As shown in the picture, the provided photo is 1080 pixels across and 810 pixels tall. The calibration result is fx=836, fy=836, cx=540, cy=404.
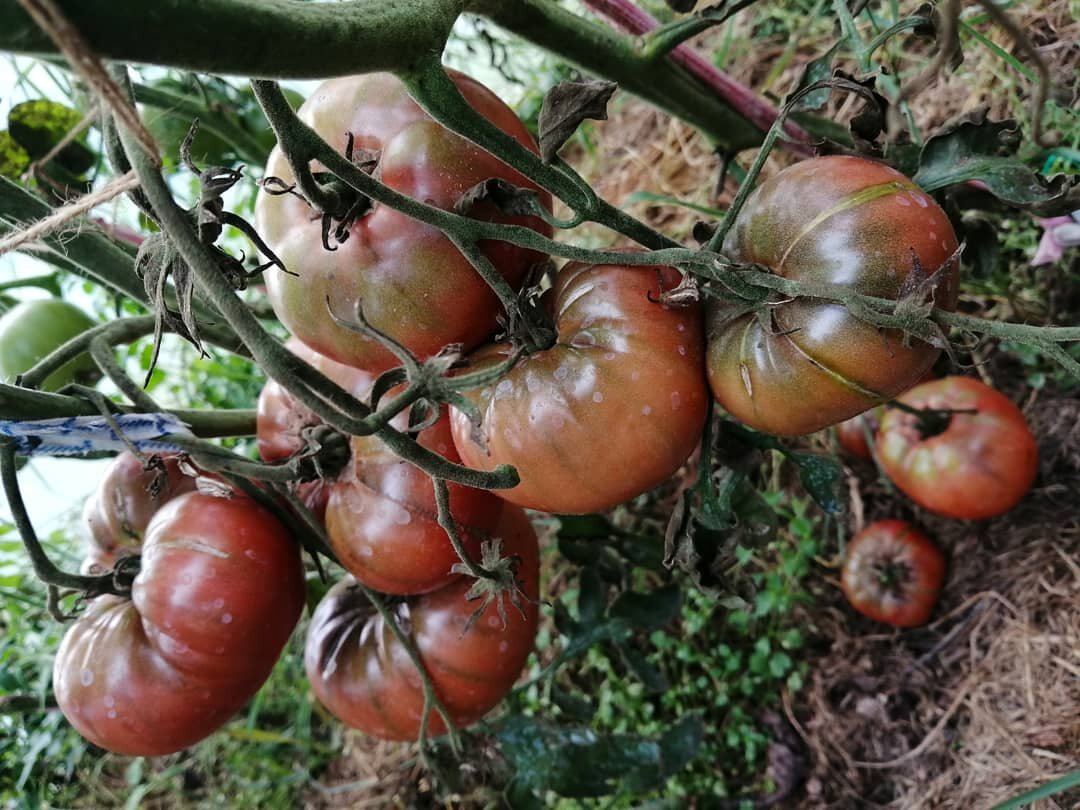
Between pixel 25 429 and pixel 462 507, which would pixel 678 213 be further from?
pixel 25 429

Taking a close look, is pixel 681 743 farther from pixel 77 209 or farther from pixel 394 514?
pixel 77 209

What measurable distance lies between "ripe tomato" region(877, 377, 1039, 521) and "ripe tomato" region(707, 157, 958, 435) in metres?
0.62

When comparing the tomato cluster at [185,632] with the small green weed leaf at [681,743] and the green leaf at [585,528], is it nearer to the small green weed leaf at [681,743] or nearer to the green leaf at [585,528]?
the green leaf at [585,528]

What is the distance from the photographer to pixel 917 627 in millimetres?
1367

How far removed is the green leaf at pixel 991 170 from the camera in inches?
29.9

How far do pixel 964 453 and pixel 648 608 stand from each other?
1.68ft

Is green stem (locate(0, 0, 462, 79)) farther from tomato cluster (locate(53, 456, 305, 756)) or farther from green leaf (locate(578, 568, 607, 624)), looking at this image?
green leaf (locate(578, 568, 607, 624))

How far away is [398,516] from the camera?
2.92 ft

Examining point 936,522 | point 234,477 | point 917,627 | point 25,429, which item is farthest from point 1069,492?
point 25,429

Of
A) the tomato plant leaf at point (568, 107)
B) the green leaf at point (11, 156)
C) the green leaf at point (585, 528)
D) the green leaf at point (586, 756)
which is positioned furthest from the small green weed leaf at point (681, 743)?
the green leaf at point (11, 156)

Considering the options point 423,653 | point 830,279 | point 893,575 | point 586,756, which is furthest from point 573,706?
point 830,279

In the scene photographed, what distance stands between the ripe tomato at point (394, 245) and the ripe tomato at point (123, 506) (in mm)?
400

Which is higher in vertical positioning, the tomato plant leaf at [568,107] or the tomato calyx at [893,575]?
the tomato plant leaf at [568,107]

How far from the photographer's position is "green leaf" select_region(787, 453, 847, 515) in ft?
3.12
